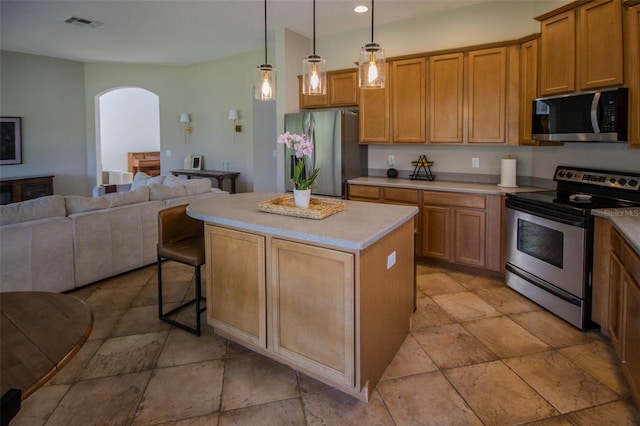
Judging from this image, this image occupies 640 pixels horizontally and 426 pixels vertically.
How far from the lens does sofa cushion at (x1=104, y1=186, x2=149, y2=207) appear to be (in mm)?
3829

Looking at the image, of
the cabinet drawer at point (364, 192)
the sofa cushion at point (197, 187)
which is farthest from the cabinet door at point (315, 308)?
the sofa cushion at point (197, 187)

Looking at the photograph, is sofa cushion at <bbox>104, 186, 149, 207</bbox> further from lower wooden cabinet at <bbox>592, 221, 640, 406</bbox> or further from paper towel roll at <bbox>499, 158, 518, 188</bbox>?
lower wooden cabinet at <bbox>592, 221, 640, 406</bbox>

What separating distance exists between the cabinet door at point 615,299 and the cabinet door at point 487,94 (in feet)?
5.97

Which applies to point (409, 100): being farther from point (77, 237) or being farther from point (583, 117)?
point (77, 237)

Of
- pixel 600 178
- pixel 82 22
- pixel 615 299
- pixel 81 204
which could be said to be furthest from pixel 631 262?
pixel 82 22

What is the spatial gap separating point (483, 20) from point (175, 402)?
4.49 metres

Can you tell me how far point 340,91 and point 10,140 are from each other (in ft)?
17.8

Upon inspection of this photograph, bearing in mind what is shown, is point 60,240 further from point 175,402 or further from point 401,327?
point 401,327

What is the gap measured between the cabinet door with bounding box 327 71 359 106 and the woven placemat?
2.55 metres

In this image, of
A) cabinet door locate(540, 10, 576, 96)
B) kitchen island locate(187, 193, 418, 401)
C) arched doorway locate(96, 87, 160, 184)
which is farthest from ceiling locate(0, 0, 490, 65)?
arched doorway locate(96, 87, 160, 184)

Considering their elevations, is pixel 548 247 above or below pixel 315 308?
above

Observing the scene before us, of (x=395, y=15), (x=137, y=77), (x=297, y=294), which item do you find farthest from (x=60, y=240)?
(x=137, y=77)

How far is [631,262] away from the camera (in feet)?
6.77

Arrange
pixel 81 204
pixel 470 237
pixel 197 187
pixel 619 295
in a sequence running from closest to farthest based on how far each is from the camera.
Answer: pixel 619 295 < pixel 81 204 < pixel 470 237 < pixel 197 187
